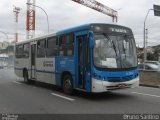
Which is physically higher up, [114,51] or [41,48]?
[41,48]

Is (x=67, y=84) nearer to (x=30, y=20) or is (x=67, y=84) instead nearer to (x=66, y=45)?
(x=66, y=45)

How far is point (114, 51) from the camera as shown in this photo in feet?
41.8

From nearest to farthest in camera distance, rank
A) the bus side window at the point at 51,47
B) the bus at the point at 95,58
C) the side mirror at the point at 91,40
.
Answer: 1. the side mirror at the point at 91,40
2. the bus at the point at 95,58
3. the bus side window at the point at 51,47

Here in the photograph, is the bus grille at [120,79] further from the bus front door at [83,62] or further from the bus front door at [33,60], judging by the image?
the bus front door at [33,60]

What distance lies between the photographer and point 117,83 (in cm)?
1253

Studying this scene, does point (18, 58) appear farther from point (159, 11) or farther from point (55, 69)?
point (159, 11)

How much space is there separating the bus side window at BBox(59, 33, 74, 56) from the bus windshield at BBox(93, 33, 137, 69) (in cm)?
186

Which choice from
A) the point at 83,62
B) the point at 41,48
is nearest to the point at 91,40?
the point at 83,62

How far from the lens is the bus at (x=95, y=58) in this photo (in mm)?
12391

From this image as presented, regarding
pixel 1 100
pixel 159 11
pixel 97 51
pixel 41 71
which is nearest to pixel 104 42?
pixel 97 51

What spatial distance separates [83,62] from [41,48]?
542 centimetres

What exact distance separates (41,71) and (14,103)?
589cm

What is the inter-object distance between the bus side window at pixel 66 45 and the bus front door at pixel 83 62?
1.99 feet


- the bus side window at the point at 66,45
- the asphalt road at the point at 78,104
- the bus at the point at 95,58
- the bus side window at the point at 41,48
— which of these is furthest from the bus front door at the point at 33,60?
the asphalt road at the point at 78,104
